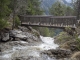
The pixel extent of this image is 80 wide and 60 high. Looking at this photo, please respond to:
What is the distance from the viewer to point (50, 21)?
37.2 m

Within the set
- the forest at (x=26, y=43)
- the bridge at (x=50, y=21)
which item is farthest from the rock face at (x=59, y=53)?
the bridge at (x=50, y=21)

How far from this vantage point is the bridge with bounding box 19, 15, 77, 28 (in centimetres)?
3440

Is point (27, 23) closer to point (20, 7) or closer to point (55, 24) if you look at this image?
point (20, 7)

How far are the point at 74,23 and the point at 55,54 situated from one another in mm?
14535

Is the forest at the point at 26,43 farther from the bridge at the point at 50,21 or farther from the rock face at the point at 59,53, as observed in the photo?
the bridge at the point at 50,21

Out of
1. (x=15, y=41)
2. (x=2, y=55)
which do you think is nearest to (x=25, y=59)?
(x=2, y=55)

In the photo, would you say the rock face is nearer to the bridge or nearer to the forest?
Result: the forest

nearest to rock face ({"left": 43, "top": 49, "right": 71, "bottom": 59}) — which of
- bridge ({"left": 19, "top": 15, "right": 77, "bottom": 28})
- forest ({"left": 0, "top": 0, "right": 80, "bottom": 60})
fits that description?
forest ({"left": 0, "top": 0, "right": 80, "bottom": 60})

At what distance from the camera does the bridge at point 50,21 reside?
34.4 meters

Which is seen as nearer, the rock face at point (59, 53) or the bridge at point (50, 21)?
the rock face at point (59, 53)

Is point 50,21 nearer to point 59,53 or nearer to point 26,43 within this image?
point 26,43

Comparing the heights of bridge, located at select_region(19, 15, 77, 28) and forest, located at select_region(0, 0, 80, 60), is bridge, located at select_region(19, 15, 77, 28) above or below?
above

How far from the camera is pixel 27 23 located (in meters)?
40.1

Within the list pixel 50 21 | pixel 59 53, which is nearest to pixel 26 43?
pixel 59 53
